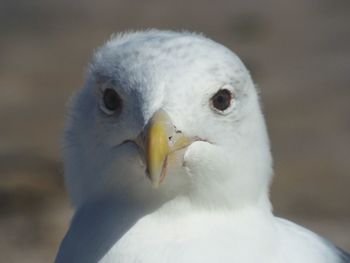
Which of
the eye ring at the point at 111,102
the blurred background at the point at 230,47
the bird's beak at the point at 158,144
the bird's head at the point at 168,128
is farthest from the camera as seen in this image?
the blurred background at the point at 230,47

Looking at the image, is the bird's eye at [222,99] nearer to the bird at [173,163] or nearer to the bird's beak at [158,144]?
the bird at [173,163]

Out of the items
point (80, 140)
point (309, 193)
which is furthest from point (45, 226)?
point (80, 140)

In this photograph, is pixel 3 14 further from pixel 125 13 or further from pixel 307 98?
pixel 307 98

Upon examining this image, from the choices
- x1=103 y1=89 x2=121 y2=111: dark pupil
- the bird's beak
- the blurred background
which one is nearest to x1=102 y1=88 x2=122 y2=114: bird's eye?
x1=103 y1=89 x2=121 y2=111: dark pupil

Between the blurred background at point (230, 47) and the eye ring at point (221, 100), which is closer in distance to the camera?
the eye ring at point (221, 100)

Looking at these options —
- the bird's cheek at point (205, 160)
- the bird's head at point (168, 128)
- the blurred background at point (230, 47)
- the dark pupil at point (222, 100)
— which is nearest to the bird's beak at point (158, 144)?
the bird's head at point (168, 128)

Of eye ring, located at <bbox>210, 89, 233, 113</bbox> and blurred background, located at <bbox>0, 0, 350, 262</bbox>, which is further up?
blurred background, located at <bbox>0, 0, 350, 262</bbox>

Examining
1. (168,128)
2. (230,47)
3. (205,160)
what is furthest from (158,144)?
(230,47)

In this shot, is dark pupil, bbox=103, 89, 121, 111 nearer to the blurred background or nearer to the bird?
the bird

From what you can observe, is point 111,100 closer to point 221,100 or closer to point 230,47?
point 221,100

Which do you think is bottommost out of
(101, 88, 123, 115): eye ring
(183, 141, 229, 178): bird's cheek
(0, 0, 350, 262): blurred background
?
(183, 141, 229, 178): bird's cheek
